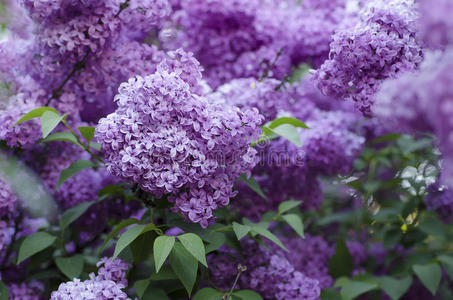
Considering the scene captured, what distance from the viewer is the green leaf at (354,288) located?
1757 millimetres

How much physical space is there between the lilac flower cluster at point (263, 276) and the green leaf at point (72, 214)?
1.46 ft

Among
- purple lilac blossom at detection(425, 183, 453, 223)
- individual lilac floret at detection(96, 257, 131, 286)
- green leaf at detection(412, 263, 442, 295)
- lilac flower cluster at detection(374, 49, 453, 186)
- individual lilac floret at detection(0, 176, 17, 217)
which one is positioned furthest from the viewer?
purple lilac blossom at detection(425, 183, 453, 223)

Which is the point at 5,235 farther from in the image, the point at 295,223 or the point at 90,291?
the point at 295,223

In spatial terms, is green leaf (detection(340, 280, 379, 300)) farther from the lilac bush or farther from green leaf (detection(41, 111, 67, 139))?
green leaf (detection(41, 111, 67, 139))

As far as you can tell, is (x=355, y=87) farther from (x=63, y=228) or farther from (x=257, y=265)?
(x=63, y=228)

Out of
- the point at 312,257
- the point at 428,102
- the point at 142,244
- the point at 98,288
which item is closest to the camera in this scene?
the point at 428,102

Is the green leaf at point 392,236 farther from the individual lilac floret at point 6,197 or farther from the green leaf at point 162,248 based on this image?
the individual lilac floret at point 6,197

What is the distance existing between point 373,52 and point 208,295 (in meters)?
0.80

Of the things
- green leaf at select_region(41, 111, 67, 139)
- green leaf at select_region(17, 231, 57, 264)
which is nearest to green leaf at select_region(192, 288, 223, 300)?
green leaf at select_region(17, 231, 57, 264)

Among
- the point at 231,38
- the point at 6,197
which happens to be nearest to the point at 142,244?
the point at 6,197

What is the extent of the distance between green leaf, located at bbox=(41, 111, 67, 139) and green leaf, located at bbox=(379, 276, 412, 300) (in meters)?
1.27

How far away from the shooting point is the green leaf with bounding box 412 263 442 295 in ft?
5.82

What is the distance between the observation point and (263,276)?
1632mm

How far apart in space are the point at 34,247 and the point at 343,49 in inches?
41.7
